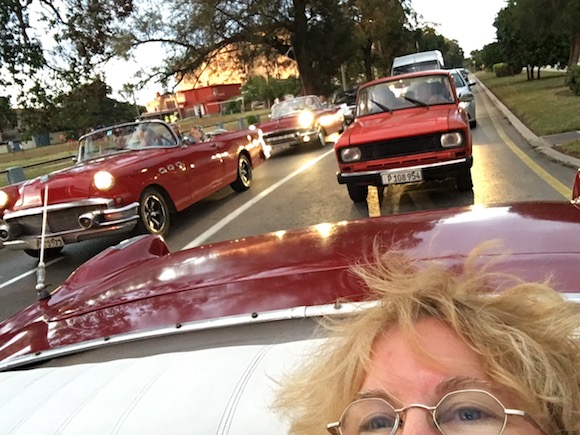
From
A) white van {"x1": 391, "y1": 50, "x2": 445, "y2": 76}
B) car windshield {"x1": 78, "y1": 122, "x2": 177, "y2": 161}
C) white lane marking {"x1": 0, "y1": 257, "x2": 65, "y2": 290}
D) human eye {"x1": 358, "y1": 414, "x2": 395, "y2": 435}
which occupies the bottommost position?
white lane marking {"x1": 0, "y1": 257, "x2": 65, "y2": 290}

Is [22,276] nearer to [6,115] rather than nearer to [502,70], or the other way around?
[6,115]

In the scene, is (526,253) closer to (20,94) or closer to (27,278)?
(27,278)

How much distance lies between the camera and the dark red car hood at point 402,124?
664cm

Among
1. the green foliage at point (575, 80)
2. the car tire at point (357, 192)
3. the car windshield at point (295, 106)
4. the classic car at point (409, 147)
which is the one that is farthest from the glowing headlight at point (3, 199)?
the green foliage at point (575, 80)

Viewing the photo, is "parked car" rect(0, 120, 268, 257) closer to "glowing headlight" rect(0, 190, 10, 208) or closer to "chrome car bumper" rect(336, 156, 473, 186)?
"glowing headlight" rect(0, 190, 10, 208)

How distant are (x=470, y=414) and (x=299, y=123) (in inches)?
561

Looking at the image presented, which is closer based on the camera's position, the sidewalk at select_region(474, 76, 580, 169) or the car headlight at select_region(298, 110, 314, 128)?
the sidewalk at select_region(474, 76, 580, 169)

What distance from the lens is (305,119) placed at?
15.2 m

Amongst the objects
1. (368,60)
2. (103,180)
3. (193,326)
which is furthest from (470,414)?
(368,60)

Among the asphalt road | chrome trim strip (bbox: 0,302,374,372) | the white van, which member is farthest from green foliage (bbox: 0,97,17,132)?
the white van

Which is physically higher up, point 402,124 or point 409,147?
point 402,124

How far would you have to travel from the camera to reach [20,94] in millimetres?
14500

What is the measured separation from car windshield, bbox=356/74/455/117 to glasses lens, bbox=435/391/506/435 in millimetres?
7125

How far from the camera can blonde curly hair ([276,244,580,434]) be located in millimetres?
1060
